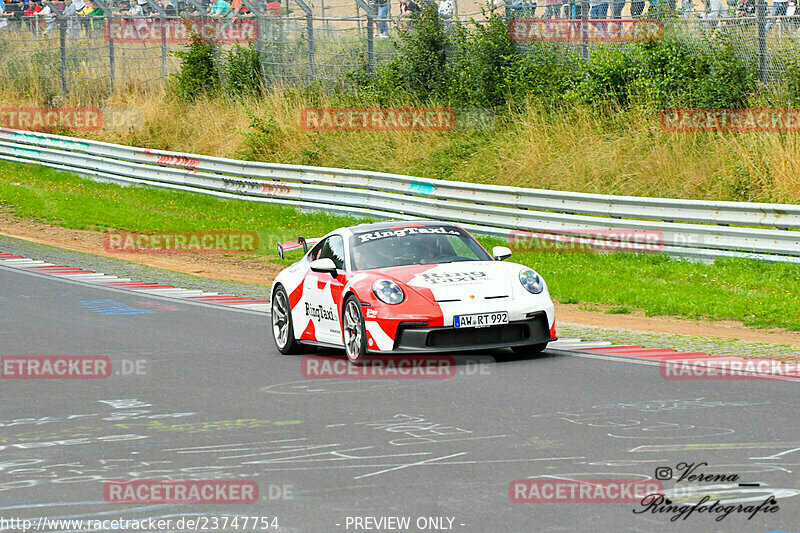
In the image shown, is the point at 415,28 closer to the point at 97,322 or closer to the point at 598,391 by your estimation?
the point at 97,322

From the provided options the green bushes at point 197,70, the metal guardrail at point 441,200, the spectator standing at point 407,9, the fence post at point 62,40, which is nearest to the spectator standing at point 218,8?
the green bushes at point 197,70

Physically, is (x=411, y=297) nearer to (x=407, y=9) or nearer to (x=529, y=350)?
(x=529, y=350)

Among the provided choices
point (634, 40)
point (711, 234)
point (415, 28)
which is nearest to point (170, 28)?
point (415, 28)

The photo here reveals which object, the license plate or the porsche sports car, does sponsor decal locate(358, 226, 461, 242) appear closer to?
the porsche sports car

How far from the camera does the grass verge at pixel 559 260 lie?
1505cm

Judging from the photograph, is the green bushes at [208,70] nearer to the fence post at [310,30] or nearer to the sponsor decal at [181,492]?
the fence post at [310,30]

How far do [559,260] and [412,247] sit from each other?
731cm

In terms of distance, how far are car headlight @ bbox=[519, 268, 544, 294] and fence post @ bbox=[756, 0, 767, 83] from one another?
1219 centimetres

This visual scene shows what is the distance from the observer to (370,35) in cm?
2878

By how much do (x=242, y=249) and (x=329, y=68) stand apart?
358 inches

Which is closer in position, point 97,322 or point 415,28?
point 97,322

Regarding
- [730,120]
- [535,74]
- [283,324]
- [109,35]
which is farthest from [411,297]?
[109,35]

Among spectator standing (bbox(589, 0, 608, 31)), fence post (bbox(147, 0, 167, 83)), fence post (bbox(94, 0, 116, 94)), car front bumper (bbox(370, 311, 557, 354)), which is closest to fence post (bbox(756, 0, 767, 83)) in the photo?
spectator standing (bbox(589, 0, 608, 31))

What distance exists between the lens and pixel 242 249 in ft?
73.5
